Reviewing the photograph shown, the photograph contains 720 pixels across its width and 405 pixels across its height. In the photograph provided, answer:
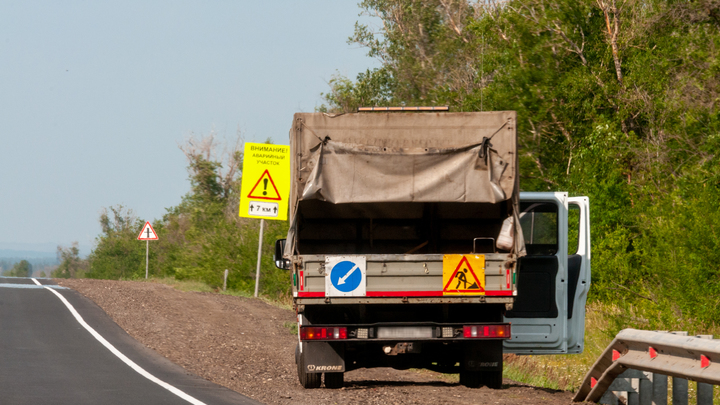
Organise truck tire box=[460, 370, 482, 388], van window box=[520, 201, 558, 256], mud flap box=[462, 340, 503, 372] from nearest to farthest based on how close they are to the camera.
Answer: mud flap box=[462, 340, 503, 372], van window box=[520, 201, 558, 256], truck tire box=[460, 370, 482, 388]

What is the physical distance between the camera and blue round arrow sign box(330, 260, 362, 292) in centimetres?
827

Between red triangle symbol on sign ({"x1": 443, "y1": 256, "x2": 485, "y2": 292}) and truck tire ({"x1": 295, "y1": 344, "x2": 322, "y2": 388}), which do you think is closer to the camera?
red triangle symbol on sign ({"x1": 443, "y1": 256, "x2": 485, "y2": 292})

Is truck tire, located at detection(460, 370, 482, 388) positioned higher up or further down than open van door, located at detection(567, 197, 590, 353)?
further down

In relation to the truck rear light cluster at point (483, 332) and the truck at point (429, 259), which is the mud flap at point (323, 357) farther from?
the truck rear light cluster at point (483, 332)

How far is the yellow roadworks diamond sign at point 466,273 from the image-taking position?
27.2 ft

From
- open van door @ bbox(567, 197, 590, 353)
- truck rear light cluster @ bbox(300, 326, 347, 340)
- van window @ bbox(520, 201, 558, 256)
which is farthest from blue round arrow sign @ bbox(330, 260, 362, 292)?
open van door @ bbox(567, 197, 590, 353)

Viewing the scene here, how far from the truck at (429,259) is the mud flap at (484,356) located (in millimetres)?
15

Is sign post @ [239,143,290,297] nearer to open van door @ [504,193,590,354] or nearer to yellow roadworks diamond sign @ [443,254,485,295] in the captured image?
open van door @ [504,193,590,354]

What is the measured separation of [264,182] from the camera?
2202 centimetres

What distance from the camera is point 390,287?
27.4ft

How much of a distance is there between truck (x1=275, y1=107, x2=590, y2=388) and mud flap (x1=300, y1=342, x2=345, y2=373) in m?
0.01

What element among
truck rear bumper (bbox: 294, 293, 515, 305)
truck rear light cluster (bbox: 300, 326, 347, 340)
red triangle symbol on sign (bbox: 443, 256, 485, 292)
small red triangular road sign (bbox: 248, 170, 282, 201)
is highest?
small red triangular road sign (bbox: 248, 170, 282, 201)

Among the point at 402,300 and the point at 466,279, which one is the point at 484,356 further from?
the point at 402,300

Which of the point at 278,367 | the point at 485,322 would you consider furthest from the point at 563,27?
the point at 485,322
